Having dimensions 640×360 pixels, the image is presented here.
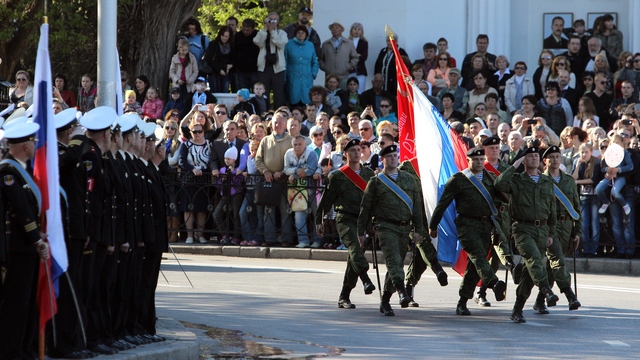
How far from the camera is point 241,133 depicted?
824 inches

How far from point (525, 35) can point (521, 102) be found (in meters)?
5.24

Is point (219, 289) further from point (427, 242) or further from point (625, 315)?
point (625, 315)

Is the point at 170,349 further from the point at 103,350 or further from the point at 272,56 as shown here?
the point at 272,56

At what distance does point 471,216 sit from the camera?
1385 cm

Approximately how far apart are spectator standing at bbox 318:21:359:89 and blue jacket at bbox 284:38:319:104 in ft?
0.94

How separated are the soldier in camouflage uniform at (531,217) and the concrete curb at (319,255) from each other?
4594 millimetres

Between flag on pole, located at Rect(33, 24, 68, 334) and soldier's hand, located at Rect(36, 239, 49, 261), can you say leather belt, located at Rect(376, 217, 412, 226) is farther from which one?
soldier's hand, located at Rect(36, 239, 49, 261)

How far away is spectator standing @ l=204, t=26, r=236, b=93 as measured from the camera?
23.5 m

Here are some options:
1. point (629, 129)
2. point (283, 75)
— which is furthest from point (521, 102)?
point (283, 75)

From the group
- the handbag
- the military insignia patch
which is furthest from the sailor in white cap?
the handbag

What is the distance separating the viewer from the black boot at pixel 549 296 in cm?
1333

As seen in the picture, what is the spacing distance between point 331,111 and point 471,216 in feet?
29.7

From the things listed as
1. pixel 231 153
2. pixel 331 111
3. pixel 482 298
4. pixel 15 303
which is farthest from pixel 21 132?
pixel 331 111

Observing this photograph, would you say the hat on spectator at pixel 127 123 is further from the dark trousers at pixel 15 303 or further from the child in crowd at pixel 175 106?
the child in crowd at pixel 175 106
